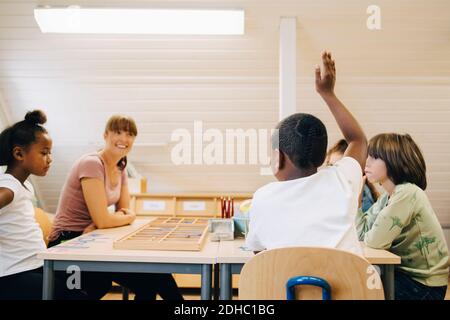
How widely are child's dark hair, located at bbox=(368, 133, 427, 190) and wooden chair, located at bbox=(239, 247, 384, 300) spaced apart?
86 cm

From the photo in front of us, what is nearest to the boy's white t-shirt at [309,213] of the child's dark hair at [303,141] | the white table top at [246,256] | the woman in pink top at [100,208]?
the child's dark hair at [303,141]

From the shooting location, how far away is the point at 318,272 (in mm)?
878

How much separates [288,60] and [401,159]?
1.39 metres

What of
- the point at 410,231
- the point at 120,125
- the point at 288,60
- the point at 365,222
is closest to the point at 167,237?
the point at 120,125

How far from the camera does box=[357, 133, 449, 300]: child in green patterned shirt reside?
1494 mm

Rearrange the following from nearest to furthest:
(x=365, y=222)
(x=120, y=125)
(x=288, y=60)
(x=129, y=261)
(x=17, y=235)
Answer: (x=129, y=261) → (x=17, y=235) → (x=365, y=222) → (x=120, y=125) → (x=288, y=60)

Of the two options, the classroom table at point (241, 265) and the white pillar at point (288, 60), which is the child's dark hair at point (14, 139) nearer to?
the classroom table at point (241, 265)

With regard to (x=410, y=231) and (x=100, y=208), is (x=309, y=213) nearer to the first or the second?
(x=410, y=231)

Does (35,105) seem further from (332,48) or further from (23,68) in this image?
(332,48)

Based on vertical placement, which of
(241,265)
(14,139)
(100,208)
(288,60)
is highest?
(288,60)

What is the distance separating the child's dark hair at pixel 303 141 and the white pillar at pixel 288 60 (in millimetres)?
1721

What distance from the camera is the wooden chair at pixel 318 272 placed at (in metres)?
0.87

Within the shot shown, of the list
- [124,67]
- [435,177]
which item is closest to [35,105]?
[124,67]
